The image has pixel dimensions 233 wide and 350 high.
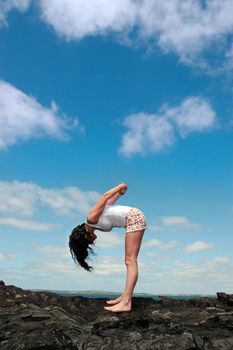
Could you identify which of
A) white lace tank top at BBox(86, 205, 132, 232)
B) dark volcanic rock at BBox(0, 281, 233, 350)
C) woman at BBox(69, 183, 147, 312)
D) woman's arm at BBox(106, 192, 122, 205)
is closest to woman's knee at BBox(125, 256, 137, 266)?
woman at BBox(69, 183, 147, 312)

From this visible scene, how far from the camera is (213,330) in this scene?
452 inches

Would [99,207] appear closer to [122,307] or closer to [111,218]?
[111,218]

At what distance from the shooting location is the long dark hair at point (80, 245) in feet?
41.4

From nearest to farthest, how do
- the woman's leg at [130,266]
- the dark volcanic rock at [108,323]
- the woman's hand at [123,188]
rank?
the dark volcanic rock at [108,323]
the woman's leg at [130,266]
the woman's hand at [123,188]

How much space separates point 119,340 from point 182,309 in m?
3.86

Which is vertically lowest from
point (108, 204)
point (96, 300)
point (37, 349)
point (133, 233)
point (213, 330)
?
point (37, 349)

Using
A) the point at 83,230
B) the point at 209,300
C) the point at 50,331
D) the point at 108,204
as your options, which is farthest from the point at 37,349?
the point at 209,300

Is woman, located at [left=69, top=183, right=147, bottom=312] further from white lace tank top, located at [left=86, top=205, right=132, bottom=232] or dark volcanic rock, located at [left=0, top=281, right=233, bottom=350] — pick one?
dark volcanic rock, located at [left=0, top=281, right=233, bottom=350]

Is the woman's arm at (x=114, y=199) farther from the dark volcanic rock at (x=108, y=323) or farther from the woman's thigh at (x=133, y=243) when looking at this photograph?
the dark volcanic rock at (x=108, y=323)

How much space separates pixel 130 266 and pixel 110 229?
3.97ft

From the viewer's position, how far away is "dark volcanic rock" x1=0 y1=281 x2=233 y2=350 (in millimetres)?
9953

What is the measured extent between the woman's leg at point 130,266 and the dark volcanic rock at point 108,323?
0.28 metres

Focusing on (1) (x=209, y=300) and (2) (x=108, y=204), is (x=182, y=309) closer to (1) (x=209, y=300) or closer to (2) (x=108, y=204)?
(1) (x=209, y=300)

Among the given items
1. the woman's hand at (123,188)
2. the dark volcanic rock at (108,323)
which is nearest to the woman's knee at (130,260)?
the dark volcanic rock at (108,323)
